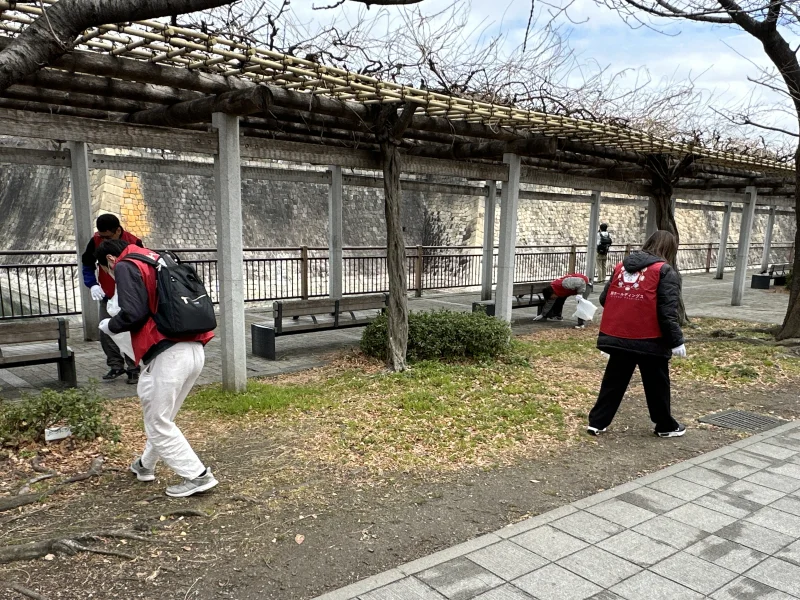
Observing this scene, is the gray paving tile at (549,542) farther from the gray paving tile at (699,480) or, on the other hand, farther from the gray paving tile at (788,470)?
the gray paving tile at (788,470)

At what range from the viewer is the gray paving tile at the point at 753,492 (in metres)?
3.74

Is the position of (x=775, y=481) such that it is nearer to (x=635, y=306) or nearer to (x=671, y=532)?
Result: (x=671, y=532)

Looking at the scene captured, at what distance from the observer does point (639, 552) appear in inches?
120

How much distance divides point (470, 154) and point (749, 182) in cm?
803

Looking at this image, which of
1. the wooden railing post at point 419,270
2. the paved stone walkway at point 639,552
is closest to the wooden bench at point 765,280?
the wooden railing post at point 419,270

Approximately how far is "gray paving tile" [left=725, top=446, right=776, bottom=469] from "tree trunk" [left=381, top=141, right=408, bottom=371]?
334 centimetres

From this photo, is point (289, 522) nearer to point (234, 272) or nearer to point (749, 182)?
point (234, 272)

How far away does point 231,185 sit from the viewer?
18.4 feet

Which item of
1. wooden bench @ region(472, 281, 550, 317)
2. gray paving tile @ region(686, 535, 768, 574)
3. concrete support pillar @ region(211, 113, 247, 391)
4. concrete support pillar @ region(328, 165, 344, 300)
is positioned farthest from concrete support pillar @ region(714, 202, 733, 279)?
gray paving tile @ region(686, 535, 768, 574)

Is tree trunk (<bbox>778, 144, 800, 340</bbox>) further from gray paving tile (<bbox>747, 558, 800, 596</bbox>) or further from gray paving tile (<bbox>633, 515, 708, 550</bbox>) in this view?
gray paving tile (<bbox>747, 558, 800, 596</bbox>)

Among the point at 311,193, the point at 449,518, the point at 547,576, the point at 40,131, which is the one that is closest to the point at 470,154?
the point at 40,131

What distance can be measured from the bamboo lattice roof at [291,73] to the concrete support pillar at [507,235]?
2.71ft

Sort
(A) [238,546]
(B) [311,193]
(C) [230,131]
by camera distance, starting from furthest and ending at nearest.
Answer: (B) [311,193] → (C) [230,131] → (A) [238,546]

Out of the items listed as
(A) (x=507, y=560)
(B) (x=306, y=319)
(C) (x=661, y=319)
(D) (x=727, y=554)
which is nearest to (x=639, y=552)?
(D) (x=727, y=554)
